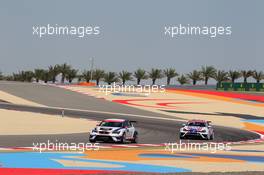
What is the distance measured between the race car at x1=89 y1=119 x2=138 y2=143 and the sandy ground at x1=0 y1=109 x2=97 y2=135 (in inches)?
254

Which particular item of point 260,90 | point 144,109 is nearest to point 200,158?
point 144,109

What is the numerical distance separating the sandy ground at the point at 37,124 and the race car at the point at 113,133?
6.46m

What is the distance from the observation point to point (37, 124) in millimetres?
42094

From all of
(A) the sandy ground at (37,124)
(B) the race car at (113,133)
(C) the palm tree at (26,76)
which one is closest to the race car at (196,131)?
(B) the race car at (113,133)

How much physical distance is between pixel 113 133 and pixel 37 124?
14826mm

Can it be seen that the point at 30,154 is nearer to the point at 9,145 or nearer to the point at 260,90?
the point at 9,145

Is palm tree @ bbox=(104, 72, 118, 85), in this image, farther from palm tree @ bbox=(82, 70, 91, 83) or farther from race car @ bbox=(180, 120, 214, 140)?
race car @ bbox=(180, 120, 214, 140)

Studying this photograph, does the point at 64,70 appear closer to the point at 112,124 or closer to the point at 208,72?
the point at 208,72

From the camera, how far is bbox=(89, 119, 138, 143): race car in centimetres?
2822

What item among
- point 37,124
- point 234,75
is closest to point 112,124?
point 37,124

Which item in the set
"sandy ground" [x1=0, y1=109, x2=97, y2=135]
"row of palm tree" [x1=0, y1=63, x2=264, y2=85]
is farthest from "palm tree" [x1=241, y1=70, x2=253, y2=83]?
"sandy ground" [x1=0, y1=109, x2=97, y2=135]

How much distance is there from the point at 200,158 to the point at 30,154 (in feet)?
19.4

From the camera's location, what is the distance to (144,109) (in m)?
65.9

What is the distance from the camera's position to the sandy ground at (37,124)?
3594cm
